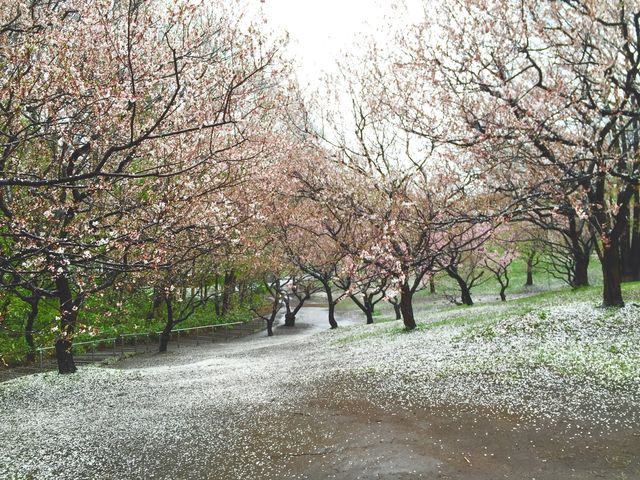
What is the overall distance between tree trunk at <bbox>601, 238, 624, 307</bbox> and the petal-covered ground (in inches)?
31.6

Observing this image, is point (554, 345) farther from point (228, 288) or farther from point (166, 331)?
point (228, 288)

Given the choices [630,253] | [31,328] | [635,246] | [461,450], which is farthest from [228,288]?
[461,450]

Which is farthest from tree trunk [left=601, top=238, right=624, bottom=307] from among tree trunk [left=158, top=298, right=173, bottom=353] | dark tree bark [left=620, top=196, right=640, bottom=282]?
tree trunk [left=158, top=298, right=173, bottom=353]

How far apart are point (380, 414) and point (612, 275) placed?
→ 10.5 metres

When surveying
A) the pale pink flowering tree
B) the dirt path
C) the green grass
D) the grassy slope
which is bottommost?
the dirt path

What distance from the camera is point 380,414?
383 inches

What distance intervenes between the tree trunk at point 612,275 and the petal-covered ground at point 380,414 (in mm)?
804

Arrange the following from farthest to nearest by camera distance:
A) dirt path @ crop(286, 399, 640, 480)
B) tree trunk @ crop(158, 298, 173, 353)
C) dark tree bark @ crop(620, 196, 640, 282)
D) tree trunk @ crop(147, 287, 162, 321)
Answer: tree trunk @ crop(147, 287, 162, 321), tree trunk @ crop(158, 298, 173, 353), dark tree bark @ crop(620, 196, 640, 282), dirt path @ crop(286, 399, 640, 480)

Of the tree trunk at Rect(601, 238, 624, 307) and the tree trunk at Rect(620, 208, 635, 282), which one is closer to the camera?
the tree trunk at Rect(601, 238, 624, 307)

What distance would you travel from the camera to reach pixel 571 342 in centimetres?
1299

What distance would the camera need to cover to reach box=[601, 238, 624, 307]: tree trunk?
15.4 metres

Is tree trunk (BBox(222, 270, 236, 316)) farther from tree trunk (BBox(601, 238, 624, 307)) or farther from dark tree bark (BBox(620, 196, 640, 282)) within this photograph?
dark tree bark (BBox(620, 196, 640, 282))

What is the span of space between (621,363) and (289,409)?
25.6 feet

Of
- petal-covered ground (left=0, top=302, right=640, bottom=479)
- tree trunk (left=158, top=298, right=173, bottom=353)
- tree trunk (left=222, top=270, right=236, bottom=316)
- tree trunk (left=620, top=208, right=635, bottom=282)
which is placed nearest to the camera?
petal-covered ground (left=0, top=302, right=640, bottom=479)
